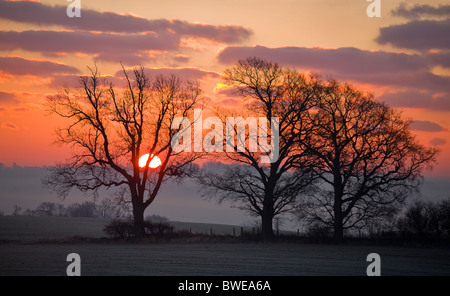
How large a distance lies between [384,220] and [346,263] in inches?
→ 809

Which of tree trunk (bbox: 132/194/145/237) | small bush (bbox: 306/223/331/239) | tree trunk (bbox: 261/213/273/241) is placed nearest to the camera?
small bush (bbox: 306/223/331/239)

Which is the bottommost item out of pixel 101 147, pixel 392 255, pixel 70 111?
pixel 392 255

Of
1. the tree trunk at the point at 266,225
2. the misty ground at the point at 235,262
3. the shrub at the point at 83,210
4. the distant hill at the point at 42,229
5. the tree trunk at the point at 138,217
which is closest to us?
the misty ground at the point at 235,262

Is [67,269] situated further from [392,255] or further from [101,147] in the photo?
[101,147]

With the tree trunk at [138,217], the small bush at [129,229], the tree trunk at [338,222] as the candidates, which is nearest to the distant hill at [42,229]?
the small bush at [129,229]

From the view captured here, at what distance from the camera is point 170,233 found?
5150 centimetres

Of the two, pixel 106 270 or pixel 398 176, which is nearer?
pixel 106 270

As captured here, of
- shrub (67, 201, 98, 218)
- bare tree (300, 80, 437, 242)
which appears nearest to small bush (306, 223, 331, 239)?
bare tree (300, 80, 437, 242)

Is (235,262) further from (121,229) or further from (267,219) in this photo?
(121,229)

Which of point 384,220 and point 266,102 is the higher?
point 266,102

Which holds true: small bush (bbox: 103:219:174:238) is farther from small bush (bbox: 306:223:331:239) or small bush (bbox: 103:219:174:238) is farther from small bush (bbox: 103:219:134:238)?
small bush (bbox: 306:223:331:239)

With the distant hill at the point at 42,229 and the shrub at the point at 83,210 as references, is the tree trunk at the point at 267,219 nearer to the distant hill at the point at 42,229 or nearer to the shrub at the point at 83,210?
the distant hill at the point at 42,229
